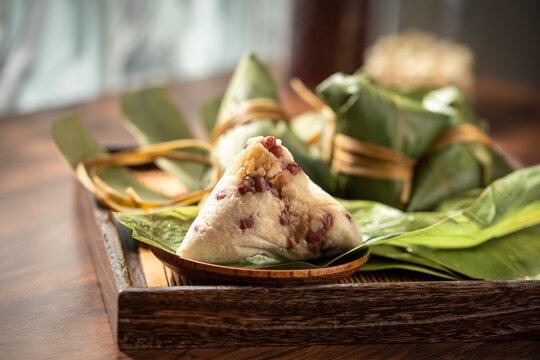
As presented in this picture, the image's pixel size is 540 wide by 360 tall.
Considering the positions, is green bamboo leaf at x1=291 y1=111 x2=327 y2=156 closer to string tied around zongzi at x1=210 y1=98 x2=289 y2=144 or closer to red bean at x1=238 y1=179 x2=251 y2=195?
string tied around zongzi at x1=210 y1=98 x2=289 y2=144

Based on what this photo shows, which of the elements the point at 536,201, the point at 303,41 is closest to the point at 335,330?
the point at 536,201

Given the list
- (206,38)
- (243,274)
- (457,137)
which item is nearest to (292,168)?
(243,274)

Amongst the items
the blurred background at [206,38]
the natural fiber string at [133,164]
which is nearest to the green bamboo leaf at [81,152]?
the natural fiber string at [133,164]

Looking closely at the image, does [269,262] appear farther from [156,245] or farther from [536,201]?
[536,201]

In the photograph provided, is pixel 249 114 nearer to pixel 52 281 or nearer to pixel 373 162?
pixel 373 162

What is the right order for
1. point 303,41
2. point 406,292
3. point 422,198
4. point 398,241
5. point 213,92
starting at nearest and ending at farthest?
point 406,292
point 398,241
point 422,198
point 303,41
point 213,92

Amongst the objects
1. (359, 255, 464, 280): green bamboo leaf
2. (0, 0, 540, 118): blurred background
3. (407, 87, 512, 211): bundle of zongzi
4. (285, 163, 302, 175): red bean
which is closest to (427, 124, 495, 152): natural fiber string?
(407, 87, 512, 211): bundle of zongzi

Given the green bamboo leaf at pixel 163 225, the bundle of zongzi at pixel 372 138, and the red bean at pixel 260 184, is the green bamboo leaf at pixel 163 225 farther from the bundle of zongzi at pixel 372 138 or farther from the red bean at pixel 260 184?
the bundle of zongzi at pixel 372 138

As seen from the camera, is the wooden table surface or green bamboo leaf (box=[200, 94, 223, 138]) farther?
green bamboo leaf (box=[200, 94, 223, 138])
